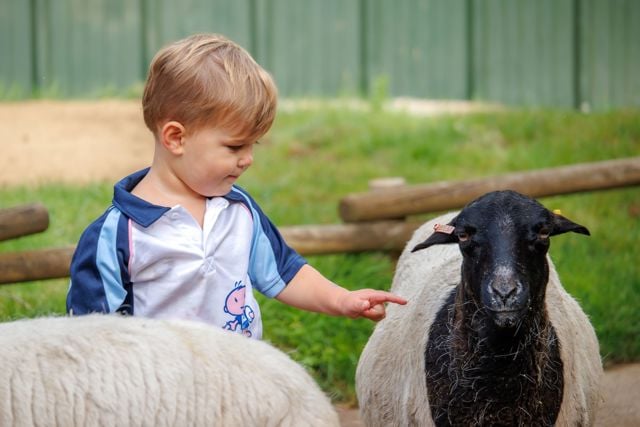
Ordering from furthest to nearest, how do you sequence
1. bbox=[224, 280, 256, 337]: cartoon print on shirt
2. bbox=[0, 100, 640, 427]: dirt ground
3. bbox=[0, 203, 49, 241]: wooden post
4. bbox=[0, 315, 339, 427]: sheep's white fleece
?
bbox=[0, 100, 640, 427]: dirt ground → bbox=[0, 203, 49, 241]: wooden post → bbox=[224, 280, 256, 337]: cartoon print on shirt → bbox=[0, 315, 339, 427]: sheep's white fleece

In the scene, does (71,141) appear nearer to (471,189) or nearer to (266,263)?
(471,189)

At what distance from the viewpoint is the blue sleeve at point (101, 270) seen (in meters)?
3.33

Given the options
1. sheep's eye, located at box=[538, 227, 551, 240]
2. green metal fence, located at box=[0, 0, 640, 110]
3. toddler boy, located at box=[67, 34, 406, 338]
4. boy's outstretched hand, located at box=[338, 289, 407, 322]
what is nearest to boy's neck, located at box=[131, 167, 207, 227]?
toddler boy, located at box=[67, 34, 406, 338]

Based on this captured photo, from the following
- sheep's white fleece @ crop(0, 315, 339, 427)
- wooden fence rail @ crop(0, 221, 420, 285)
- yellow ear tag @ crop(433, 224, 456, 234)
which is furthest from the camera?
wooden fence rail @ crop(0, 221, 420, 285)

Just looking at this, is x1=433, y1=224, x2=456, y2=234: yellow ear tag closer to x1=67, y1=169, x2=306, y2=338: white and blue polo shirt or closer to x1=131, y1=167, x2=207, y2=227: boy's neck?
x1=67, y1=169, x2=306, y2=338: white and blue polo shirt

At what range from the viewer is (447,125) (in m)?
10.1

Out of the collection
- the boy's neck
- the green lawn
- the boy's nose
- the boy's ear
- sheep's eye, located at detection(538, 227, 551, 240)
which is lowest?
the green lawn

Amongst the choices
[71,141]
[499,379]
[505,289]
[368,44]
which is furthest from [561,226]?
[368,44]

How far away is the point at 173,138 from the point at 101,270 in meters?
0.49

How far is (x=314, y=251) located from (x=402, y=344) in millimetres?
2332

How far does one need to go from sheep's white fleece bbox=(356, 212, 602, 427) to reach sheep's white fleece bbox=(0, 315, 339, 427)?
1.05 metres

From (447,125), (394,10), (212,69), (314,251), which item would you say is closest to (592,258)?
(314,251)

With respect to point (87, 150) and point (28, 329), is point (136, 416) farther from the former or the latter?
point (87, 150)

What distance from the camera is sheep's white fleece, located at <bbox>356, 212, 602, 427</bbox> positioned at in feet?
12.3
